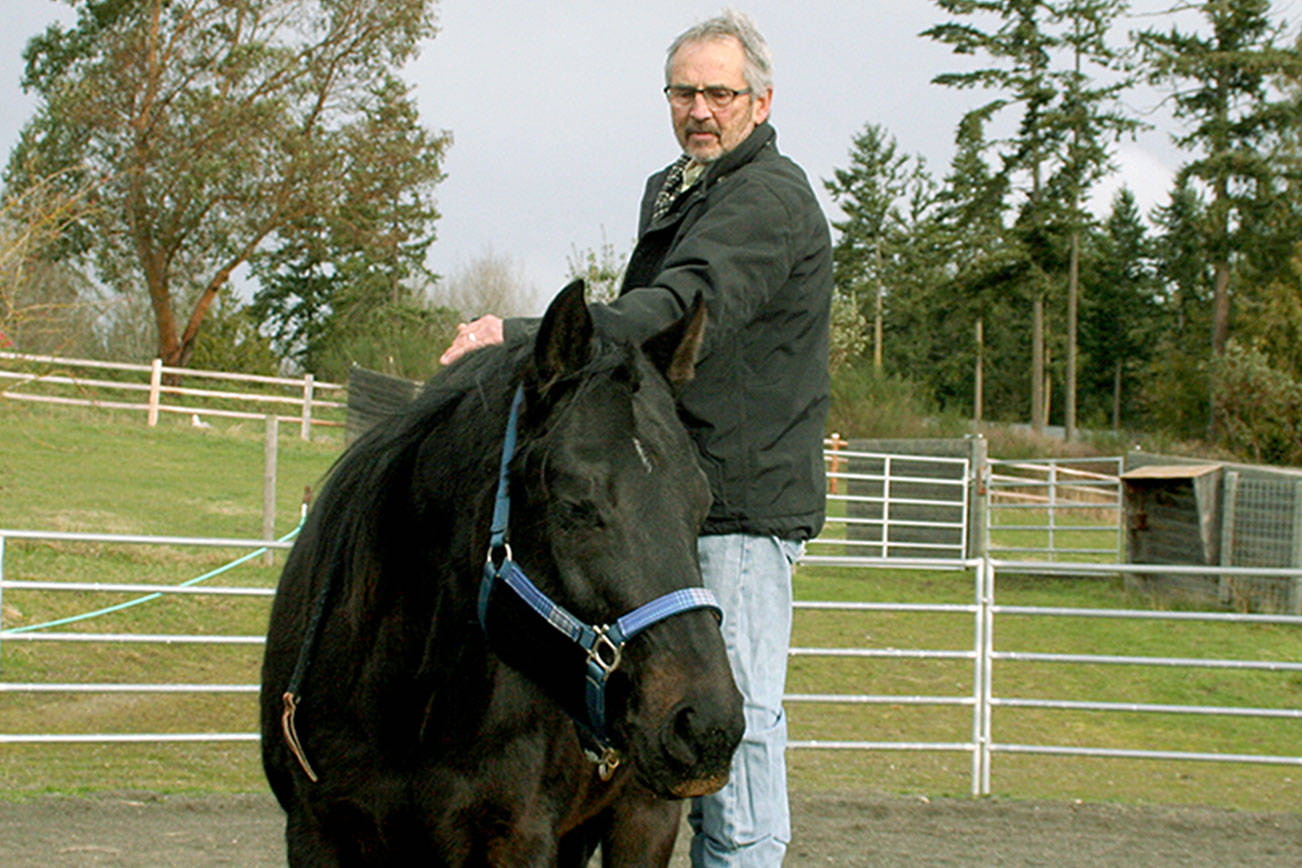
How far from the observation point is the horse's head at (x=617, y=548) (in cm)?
164

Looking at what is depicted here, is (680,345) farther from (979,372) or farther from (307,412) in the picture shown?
(979,372)

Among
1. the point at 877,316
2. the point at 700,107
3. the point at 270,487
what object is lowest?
the point at 270,487

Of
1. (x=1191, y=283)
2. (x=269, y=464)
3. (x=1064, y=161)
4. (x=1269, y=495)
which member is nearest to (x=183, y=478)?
(x=269, y=464)

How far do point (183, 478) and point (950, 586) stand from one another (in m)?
9.08

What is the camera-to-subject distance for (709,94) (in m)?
2.31

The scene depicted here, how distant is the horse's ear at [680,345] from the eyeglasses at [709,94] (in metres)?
0.55

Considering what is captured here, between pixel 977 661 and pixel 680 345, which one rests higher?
pixel 680 345

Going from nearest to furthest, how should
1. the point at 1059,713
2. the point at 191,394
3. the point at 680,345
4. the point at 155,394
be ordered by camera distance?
the point at 680,345, the point at 1059,713, the point at 155,394, the point at 191,394

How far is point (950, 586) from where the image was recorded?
1377 centimetres

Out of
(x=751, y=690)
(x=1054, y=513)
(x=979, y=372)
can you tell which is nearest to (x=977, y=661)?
(x=751, y=690)

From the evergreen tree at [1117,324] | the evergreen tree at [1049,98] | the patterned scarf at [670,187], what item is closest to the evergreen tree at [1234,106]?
the evergreen tree at [1049,98]

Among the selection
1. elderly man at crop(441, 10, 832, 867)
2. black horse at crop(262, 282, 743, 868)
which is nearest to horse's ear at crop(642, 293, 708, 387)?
black horse at crop(262, 282, 743, 868)

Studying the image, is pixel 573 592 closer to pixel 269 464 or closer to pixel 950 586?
pixel 269 464

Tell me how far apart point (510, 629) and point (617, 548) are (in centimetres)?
23
